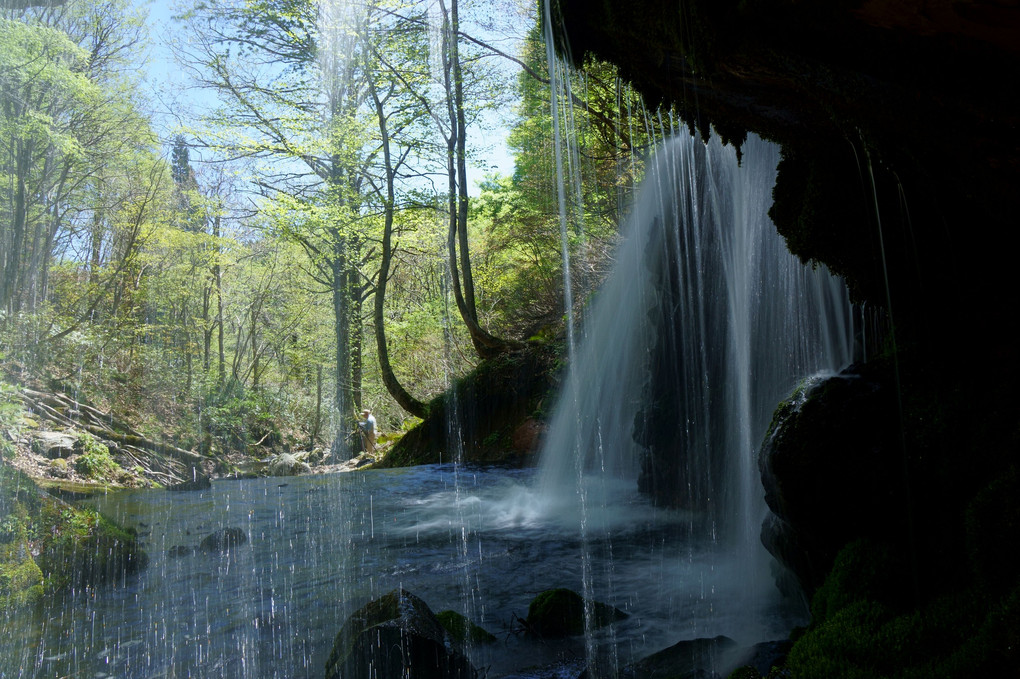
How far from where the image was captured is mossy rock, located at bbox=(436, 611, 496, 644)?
14.3 ft

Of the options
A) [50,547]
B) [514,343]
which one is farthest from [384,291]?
[50,547]

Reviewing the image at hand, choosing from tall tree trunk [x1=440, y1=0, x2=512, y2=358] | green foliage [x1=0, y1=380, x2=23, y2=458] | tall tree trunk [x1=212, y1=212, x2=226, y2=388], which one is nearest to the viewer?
green foliage [x1=0, y1=380, x2=23, y2=458]

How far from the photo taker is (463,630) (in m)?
4.42

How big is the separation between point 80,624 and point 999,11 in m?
7.46

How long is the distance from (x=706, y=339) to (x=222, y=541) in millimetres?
7179

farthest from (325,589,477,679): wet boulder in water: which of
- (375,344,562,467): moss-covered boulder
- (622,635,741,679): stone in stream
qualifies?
(375,344,562,467): moss-covered boulder

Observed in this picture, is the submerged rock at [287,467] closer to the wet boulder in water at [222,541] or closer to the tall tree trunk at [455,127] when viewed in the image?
the tall tree trunk at [455,127]

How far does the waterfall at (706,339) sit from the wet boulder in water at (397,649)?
11.2ft

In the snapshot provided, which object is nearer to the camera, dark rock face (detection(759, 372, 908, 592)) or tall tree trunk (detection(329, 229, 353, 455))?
dark rock face (detection(759, 372, 908, 592))

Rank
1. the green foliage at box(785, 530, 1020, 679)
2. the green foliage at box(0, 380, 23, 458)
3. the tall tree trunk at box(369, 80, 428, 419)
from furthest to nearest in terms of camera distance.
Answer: the tall tree trunk at box(369, 80, 428, 419), the green foliage at box(0, 380, 23, 458), the green foliage at box(785, 530, 1020, 679)

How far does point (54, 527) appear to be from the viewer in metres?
6.90

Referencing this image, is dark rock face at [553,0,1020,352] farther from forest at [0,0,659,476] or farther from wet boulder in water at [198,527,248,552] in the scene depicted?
forest at [0,0,659,476]

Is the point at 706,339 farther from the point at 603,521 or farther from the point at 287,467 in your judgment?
the point at 287,467

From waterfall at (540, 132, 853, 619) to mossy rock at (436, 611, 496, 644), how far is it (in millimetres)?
2878
